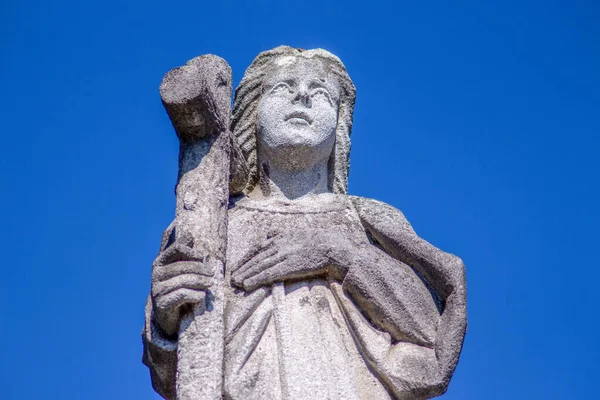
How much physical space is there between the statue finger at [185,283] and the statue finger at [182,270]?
3 centimetres

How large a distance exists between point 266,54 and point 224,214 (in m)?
2.09

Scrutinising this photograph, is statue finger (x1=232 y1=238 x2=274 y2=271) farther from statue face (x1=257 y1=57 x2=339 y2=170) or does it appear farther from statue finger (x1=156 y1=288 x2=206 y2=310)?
statue face (x1=257 y1=57 x2=339 y2=170)

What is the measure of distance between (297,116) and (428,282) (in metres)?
1.68

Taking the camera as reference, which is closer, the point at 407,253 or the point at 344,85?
the point at 407,253

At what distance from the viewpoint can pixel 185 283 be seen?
627cm

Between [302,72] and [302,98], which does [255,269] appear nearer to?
[302,98]

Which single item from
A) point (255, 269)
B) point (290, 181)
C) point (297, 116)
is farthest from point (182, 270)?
point (297, 116)

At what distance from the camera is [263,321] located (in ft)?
21.8

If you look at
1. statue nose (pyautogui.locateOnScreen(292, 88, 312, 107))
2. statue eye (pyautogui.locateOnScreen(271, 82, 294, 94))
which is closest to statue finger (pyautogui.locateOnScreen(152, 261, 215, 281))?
statue nose (pyautogui.locateOnScreen(292, 88, 312, 107))

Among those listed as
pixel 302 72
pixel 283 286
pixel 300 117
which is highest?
pixel 302 72

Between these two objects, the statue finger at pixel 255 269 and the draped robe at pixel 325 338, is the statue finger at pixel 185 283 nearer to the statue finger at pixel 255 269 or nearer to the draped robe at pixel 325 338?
the draped robe at pixel 325 338

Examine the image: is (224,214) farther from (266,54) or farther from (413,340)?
(266,54)

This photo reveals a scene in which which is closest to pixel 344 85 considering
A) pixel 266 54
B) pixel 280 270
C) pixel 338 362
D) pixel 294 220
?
pixel 266 54

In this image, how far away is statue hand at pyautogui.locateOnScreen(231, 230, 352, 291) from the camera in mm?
6848
